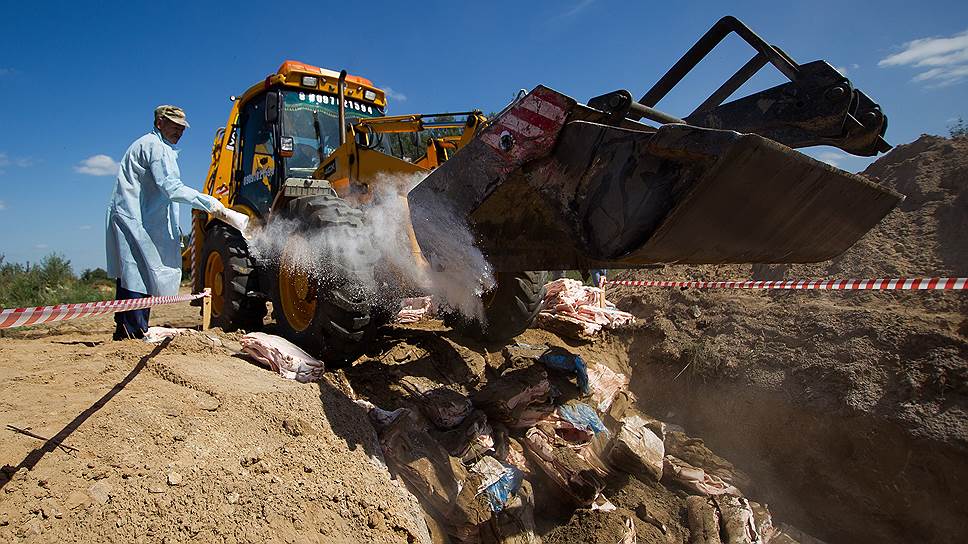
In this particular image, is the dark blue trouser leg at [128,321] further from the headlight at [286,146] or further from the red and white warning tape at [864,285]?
the red and white warning tape at [864,285]

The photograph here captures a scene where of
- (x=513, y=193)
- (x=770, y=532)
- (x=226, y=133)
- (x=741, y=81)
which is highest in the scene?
(x=226, y=133)

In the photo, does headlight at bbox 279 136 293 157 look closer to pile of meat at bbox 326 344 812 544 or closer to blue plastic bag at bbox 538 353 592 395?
pile of meat at bbox 326 344 812 544

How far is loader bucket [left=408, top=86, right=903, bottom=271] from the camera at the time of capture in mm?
2035

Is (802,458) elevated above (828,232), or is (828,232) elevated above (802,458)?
(828,232)

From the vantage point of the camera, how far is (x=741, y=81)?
10.2ft

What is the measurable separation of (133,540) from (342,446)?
1.19 m

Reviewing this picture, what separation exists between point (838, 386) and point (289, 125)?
19.2 ft

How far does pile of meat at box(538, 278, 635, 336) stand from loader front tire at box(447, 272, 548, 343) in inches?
48.6

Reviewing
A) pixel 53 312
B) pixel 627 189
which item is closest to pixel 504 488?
pixel 627 189

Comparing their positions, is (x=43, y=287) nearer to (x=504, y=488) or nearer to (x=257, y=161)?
(x=257, y=161)

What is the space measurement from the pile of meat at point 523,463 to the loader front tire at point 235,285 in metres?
1.46

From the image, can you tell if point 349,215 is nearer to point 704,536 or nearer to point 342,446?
point 342,446

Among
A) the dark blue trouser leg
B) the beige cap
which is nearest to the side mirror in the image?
the beige cap

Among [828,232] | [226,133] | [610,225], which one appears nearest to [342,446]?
[610,225]
